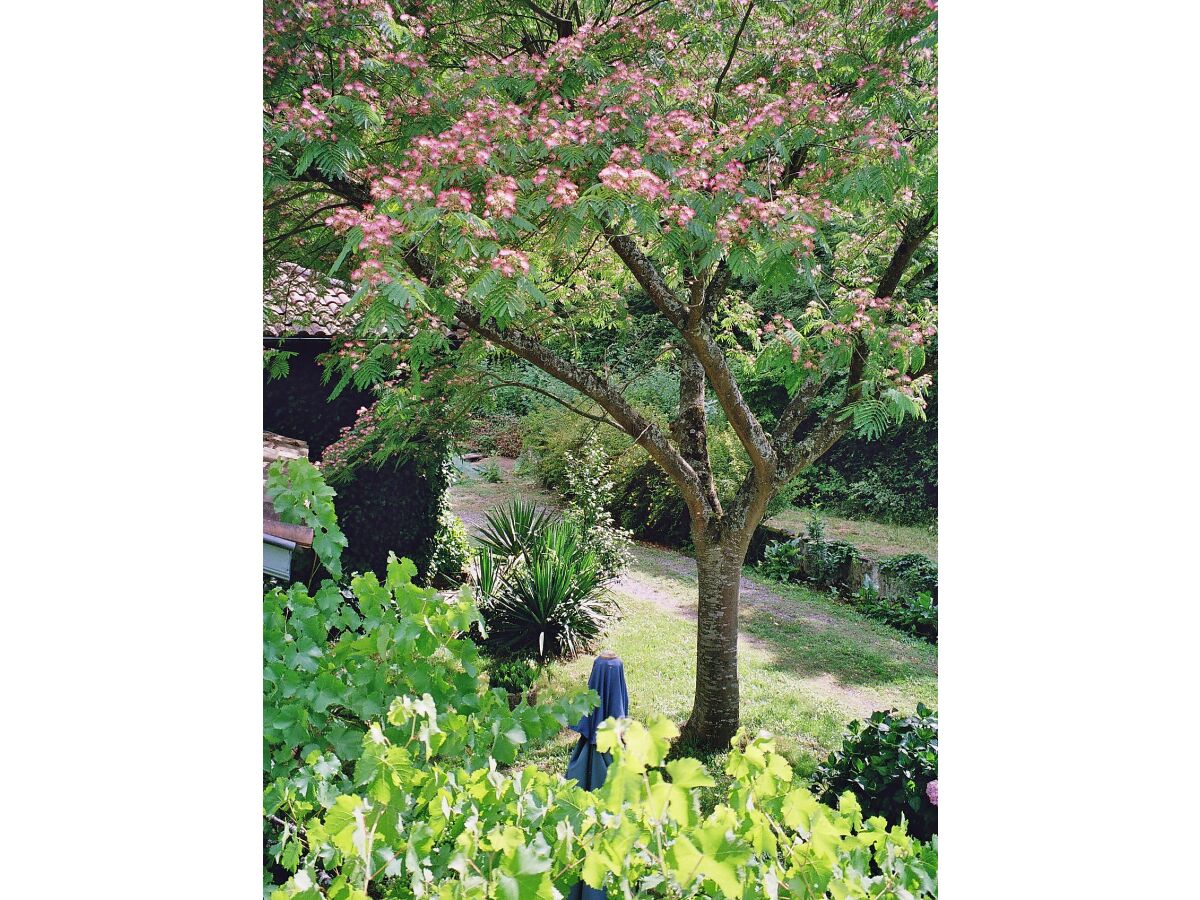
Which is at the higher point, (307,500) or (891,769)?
(307,500)

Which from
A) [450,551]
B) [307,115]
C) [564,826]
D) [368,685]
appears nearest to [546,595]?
[450,551]

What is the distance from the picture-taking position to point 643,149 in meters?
2.01

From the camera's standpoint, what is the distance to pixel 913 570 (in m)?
2.92

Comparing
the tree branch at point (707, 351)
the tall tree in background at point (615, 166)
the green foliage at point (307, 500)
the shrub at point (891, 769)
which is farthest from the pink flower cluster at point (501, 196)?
the shrub at point (891, 769)

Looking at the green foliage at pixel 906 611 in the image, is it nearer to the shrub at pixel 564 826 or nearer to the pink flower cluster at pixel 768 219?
the pink flower cluster at pixel 768 219

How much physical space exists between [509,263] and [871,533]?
1.76 m

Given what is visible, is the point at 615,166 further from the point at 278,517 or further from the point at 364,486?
the point at 364,486

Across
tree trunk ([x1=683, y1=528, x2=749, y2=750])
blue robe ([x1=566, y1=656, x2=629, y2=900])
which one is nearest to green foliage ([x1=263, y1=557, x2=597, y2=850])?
blue robe ([x1=566, y1=656, x2=629, y2=900])

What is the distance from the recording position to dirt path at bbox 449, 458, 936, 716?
2.78 meters

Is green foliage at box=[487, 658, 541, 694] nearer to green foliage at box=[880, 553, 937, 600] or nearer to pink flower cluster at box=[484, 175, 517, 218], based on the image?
green foliage at box=[880, 553, 937, 600]

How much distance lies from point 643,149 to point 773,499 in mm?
1580

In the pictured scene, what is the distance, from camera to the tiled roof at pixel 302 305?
2.41 metres

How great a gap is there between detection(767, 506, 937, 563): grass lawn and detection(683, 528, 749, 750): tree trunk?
1.28 feet
